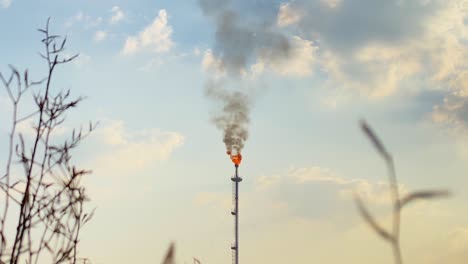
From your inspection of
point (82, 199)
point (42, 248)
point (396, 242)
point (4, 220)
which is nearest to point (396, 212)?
point (396, 242)

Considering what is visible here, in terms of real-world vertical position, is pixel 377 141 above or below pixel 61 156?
below

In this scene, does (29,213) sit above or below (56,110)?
below

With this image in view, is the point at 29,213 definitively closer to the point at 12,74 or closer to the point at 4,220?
the point at 4,220

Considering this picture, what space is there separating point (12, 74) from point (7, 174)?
0.51 m

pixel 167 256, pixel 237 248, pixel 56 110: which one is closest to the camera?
pixel 167 256

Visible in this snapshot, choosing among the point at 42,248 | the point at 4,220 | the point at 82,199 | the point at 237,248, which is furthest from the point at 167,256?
the point at 237,248

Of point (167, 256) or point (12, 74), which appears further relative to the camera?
point (12, 74)

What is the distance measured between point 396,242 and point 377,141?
0.15 m

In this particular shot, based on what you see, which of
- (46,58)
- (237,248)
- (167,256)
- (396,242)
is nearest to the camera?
(396,242)

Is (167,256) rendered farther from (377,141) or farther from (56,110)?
(56,110)

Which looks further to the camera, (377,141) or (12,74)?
(12,74)

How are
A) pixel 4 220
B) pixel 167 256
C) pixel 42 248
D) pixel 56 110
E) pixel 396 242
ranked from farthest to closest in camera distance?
pixel 56 110, pixel 42 248, pixel 4 220, pixel 167 256, pixel 396 242

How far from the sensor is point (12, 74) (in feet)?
8.54

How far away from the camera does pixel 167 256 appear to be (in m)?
0.94
